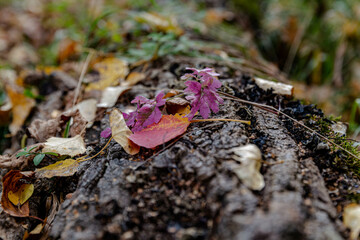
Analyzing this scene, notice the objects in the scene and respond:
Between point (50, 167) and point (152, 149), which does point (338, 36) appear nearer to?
point (152, 149)

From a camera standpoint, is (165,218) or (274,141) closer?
(165,218)

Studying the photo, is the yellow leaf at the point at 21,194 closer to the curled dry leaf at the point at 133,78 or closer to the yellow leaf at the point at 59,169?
the yellow leaf at the point at 59,169

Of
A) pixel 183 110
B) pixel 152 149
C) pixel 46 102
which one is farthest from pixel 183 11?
pixel 152 149

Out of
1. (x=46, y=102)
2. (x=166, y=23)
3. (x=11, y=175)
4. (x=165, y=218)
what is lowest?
(x=46, y=102)

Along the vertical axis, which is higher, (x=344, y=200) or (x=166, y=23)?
(x=166, y=23)

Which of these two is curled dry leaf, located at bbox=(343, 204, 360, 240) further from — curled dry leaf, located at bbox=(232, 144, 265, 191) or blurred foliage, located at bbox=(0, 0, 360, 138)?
blurred foliage, located at bbox=(0, 0, 360, 138)

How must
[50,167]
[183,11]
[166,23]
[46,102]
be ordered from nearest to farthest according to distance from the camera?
[50,167] → [46,102] → [166,23] → [183,11]

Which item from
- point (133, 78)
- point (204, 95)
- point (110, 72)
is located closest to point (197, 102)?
point (204, 95)

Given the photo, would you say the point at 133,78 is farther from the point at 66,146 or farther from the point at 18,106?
the point at 18,106

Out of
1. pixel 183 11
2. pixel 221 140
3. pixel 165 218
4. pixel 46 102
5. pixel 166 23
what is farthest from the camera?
pixel 183 11
